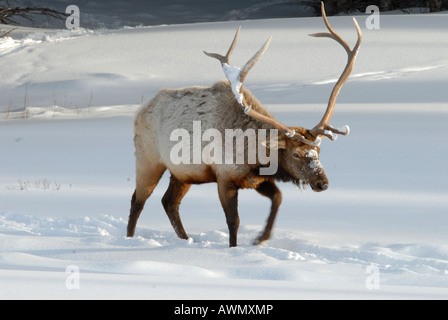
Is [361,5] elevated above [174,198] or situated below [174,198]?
above

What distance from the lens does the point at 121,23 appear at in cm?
3089

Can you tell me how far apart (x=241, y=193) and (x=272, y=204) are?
6.07ft

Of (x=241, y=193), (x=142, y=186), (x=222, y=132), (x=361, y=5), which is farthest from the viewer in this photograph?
(x=361, y=5)

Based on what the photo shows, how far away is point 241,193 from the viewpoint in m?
8.30

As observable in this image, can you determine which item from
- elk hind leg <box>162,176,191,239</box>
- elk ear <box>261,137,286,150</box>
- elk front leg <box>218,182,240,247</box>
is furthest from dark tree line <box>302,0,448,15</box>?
elk front leg <box>218,182,240,247</box>

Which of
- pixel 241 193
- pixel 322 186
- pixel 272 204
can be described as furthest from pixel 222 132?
pixel 241 193

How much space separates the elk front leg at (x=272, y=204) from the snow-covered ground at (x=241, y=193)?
0.11 meters

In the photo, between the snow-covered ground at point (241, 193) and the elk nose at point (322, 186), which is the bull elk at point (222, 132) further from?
the snow-covered ground at point (241, 193)

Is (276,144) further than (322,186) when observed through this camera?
Yes

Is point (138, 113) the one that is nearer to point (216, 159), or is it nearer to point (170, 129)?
point (170, 129)

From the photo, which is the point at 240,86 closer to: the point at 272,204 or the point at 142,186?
the point at 272,204

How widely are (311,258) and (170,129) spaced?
1.58 metres

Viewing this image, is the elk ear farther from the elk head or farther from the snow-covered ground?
the snow-covered ground

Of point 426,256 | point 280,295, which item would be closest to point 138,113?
point 426,256
